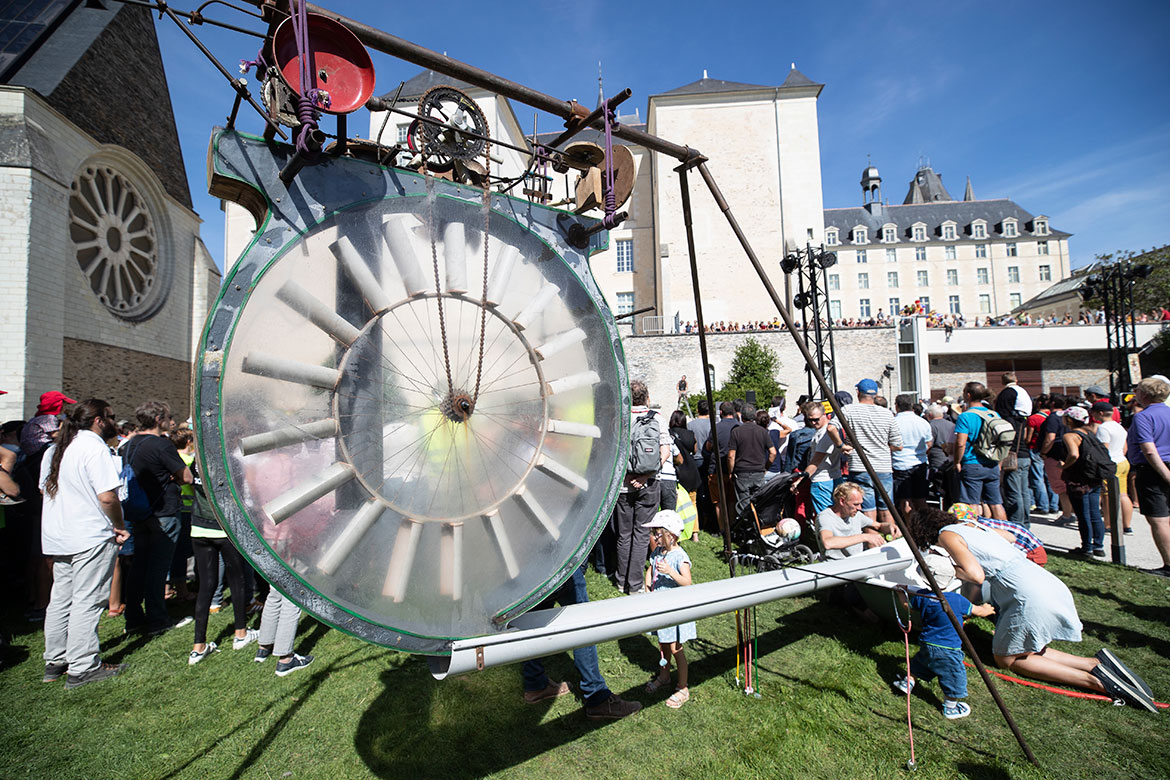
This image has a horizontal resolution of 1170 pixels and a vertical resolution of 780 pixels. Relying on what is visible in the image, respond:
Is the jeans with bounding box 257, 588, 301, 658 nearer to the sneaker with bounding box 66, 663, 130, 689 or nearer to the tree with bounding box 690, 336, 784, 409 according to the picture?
the sneaker with bounding box 66, 663, 130, 689

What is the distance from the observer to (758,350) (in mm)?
27000

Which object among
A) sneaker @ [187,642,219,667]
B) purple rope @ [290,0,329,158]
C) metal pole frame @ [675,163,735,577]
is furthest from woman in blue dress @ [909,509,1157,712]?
sneaker @ [187,642,219,667]

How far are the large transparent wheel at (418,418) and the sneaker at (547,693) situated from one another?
1822mm

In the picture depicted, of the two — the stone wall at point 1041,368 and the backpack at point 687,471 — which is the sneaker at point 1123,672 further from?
the stone wall at point 1041,368

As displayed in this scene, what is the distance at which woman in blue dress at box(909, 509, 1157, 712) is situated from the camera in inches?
139

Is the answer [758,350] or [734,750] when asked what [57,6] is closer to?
[734,750]

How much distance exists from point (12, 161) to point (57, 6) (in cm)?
723

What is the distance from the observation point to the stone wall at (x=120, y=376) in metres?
13.1

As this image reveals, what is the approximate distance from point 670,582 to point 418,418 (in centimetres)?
256

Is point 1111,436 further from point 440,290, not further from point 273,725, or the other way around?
point 273,725

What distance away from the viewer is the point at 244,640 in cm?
460

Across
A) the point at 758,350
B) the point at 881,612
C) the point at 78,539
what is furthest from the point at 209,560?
the point at 758,350

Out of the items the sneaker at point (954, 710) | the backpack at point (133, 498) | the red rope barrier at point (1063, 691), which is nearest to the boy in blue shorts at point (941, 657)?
the sneaker at point (954, 710)

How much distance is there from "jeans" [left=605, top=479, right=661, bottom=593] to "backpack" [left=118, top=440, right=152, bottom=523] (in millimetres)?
4037
